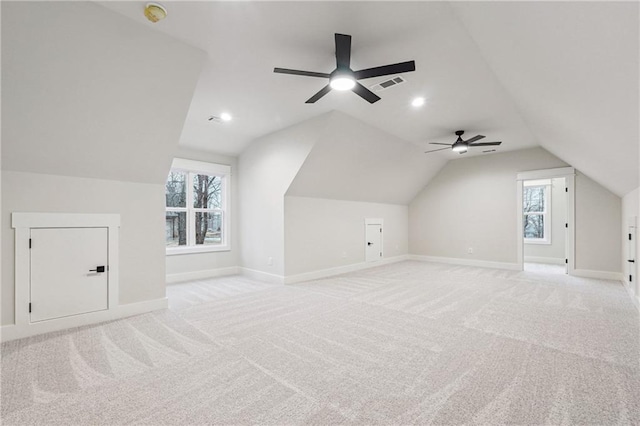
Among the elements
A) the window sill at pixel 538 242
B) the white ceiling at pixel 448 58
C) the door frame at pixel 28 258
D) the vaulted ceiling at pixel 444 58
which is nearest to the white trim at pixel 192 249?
the door frame at pixel 28 258

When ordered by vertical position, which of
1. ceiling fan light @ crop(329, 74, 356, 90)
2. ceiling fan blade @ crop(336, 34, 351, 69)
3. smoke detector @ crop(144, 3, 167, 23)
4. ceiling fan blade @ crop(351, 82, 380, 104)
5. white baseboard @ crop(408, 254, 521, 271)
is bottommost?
white baseboard @ crop(408, 254, 521, 271)

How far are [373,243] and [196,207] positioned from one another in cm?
432

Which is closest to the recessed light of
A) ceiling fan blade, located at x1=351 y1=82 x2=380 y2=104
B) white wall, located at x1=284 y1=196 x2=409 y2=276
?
ceiling fan blade, located at x1=351 y1=82 x2=380 y2=104

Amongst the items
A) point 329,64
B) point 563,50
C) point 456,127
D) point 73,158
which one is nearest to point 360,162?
point 456,127

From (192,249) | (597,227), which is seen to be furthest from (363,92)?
(597,227)

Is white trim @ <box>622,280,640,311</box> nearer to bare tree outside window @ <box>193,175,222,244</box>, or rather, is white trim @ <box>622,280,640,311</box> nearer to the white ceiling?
the white ceiling

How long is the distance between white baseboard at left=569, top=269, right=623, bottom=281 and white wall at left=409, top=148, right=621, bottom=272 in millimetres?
78

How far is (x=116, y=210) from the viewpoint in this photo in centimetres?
353

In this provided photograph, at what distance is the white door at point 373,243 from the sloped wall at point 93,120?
182 inches

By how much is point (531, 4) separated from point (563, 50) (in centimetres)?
44

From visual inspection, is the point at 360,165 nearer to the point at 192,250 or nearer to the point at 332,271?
the point at 332,271

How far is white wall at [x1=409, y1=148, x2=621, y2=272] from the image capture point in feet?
18.4

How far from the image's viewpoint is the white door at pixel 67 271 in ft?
9.86

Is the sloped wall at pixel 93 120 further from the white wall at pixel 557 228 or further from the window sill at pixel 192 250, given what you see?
the white wall at pixel 557 228
